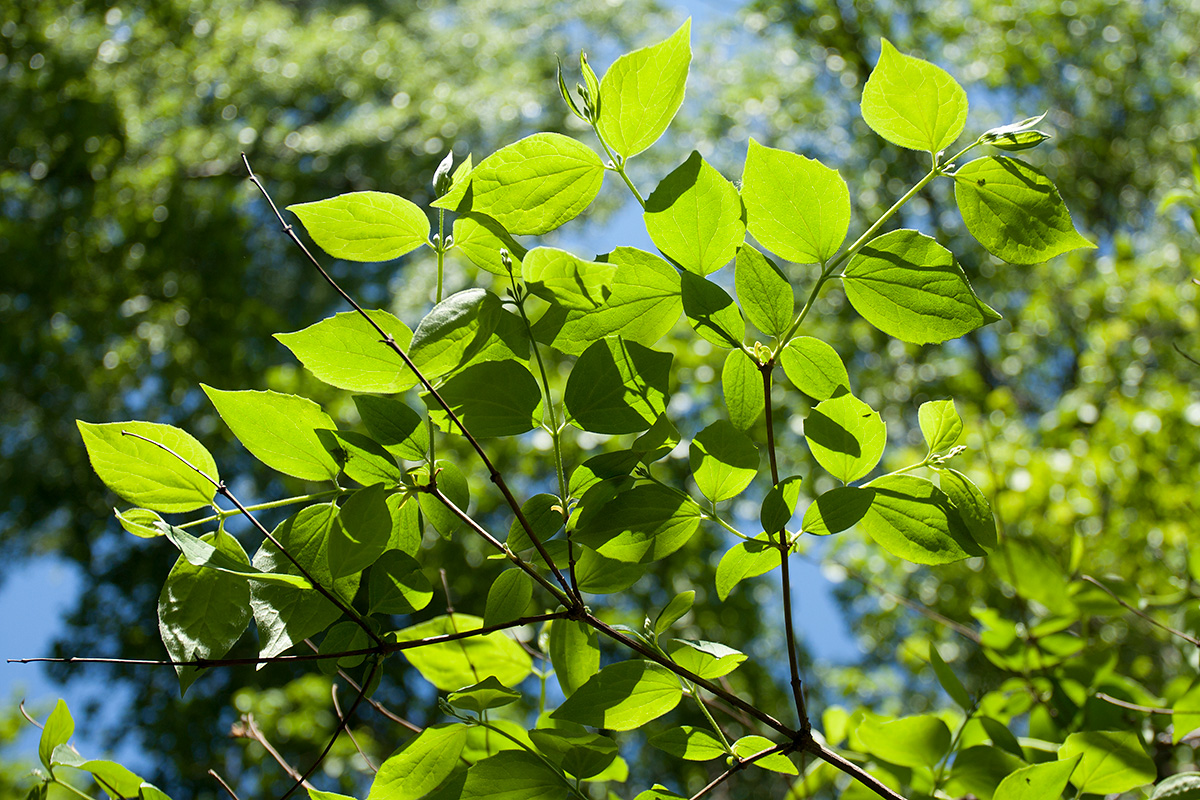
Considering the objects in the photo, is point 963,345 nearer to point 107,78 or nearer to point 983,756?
point 983,756

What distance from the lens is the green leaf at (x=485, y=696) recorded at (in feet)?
0.93

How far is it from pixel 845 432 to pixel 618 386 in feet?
0.28

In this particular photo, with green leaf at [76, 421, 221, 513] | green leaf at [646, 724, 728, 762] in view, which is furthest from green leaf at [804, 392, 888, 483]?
green leaf at [76, 421, 221, 513]

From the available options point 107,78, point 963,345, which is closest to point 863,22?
point 963,345

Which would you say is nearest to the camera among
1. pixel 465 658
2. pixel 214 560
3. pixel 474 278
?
pixel 214 560

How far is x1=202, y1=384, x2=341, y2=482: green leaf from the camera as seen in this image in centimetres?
27

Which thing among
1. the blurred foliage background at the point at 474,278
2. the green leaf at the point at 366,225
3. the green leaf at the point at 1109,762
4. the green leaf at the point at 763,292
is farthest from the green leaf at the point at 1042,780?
the blurred foliage background at the point at 474,278

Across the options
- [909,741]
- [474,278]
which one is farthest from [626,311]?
[474,278]

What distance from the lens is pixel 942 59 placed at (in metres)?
3.72

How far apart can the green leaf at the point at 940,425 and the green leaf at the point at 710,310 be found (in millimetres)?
82

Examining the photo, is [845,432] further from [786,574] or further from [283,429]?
[283,429]

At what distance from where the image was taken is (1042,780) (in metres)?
0.29

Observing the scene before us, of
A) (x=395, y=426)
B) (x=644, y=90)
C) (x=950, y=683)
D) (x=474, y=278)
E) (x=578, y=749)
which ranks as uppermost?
(x=644, y=90)

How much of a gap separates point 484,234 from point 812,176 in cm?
11
